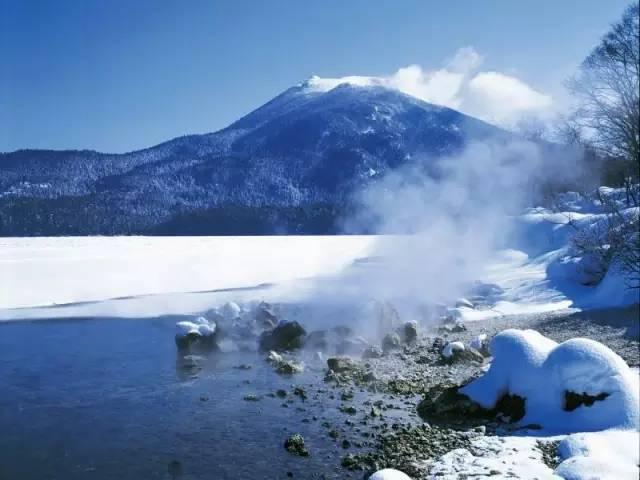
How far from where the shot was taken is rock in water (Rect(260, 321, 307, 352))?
50.4 feet

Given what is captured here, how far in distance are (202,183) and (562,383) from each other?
141826 mm

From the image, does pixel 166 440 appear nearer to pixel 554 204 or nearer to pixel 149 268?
pixel 149 268

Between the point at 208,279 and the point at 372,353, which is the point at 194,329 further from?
the point at 208,279

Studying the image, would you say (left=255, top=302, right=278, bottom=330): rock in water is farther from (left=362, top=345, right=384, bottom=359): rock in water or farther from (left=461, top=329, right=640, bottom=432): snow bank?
(left=461, top=329, right=640, bottom=432): snow bank

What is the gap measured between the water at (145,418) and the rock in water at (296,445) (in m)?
0.11

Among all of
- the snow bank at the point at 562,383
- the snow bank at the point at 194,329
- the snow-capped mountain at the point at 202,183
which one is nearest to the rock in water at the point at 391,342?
→ the snow bank at the point at 194,329

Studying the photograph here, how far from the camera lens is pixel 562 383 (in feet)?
24.9

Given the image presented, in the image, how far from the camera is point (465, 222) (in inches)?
1763

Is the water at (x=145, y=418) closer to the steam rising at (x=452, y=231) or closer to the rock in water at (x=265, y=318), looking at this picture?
the rock in water at (x=265, y=318)

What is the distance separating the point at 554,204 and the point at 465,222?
294 inches

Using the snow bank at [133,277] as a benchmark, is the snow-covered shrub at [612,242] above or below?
above

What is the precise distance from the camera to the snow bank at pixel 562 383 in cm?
671

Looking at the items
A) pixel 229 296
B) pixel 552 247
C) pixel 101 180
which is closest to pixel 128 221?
pixel 101 180

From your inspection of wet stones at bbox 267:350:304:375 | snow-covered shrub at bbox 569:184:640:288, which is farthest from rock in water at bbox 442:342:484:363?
snow-covered shrub at bbox 569:184:640:288
